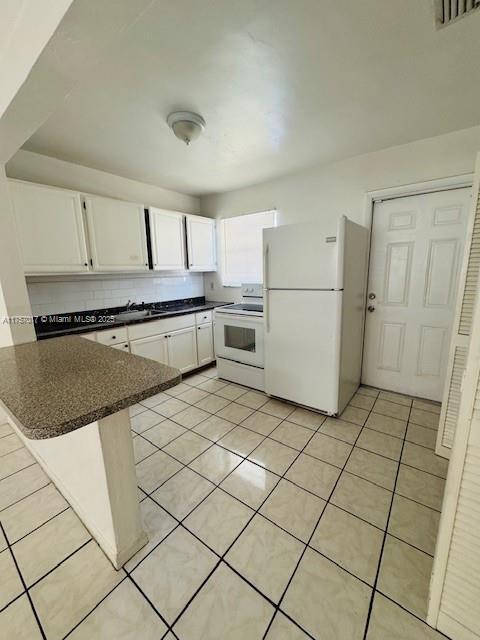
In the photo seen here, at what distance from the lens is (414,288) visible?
2500mm

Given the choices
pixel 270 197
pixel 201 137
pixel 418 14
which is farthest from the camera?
pixel 270 197

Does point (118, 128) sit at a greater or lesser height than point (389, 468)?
greater

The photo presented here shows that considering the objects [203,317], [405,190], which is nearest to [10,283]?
[203,317]

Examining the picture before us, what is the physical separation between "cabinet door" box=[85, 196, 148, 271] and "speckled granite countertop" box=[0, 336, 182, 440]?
4.31ft

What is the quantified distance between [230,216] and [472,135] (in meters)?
2.50

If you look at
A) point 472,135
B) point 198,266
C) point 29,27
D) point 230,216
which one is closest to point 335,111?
point 472,135

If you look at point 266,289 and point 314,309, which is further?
point 266,289

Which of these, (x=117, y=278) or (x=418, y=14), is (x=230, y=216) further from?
(x=418, y=14)

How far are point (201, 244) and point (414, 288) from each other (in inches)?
101

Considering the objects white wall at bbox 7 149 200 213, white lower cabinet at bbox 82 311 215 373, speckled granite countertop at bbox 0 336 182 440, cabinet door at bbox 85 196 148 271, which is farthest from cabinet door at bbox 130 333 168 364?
white wall at bbox 7 149 200 213

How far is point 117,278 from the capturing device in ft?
9.93

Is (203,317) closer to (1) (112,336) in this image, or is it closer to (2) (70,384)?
(1) (112,336)

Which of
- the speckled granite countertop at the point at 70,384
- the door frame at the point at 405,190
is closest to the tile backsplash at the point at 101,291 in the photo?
the speckled granite countertop at the point at 70,384

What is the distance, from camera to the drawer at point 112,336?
7.83 ft
